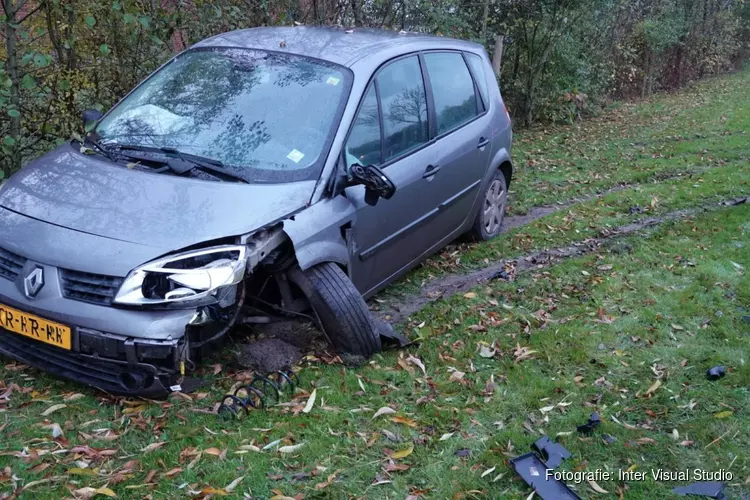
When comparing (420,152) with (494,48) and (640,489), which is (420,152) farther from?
(494,48)

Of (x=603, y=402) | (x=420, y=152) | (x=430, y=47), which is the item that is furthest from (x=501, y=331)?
(x=430, y=47)

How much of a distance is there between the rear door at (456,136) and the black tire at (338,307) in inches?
56.0

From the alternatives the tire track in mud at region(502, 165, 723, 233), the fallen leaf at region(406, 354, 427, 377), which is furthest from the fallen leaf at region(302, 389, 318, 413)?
Result: the tire track in mud at region(502, 165, 723, 233)

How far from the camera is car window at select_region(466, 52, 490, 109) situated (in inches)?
243

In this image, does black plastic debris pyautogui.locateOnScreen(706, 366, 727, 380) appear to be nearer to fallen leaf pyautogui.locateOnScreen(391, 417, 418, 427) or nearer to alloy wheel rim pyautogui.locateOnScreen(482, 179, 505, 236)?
fallen leaf pyautogui.locateOnScreen(391, 417, 418, 427)

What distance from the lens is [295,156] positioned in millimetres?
4199

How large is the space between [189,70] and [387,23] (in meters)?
6.43

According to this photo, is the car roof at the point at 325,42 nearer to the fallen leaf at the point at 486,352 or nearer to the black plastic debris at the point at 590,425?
the fallen leaf at the point at 486,352

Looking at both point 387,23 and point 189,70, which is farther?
point 387,23

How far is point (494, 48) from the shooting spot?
40.4ft

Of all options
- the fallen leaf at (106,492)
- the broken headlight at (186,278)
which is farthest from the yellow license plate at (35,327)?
the fallen leaf at (106,492)

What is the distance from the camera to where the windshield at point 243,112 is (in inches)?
165

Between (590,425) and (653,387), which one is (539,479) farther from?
(653,387)

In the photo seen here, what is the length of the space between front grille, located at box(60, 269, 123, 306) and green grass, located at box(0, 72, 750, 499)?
587 mm
